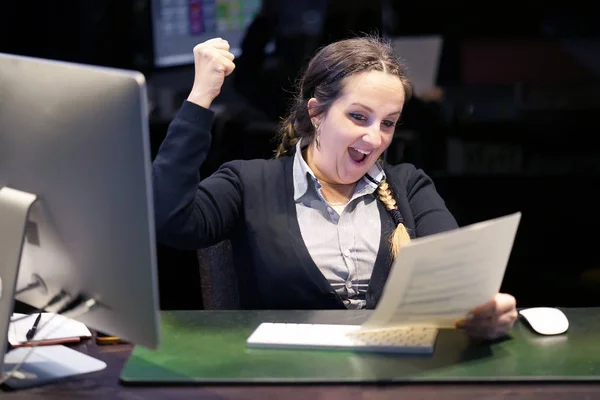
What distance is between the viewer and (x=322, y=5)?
325cm

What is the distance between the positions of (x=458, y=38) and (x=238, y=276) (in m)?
1.66

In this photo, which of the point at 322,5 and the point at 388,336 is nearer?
the point at 388,336

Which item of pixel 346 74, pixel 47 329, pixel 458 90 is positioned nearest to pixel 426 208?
pixel 346 74

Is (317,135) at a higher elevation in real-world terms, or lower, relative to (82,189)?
lower

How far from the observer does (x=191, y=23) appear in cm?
327

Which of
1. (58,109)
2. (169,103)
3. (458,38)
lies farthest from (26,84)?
(458,38)

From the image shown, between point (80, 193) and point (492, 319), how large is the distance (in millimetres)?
717

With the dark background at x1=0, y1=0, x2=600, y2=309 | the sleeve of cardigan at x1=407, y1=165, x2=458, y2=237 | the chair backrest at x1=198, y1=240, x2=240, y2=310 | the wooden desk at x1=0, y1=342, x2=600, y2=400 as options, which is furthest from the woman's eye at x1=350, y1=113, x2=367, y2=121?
the dark background at x1=0, y1=0, x2=600, y2=309

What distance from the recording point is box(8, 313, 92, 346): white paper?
167 cm

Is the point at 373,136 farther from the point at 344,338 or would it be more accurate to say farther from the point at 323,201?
the point at 344,338

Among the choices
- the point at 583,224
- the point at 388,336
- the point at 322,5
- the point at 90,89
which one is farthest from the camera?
the point at 583,224

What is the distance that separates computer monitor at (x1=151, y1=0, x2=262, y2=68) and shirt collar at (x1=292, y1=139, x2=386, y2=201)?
1.33 metres

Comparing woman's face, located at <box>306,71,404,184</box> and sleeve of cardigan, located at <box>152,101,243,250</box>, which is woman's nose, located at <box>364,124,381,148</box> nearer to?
woman's face, located at <box>306,71,404,184</box>

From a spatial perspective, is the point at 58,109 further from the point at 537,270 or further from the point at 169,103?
the point at 537,270
